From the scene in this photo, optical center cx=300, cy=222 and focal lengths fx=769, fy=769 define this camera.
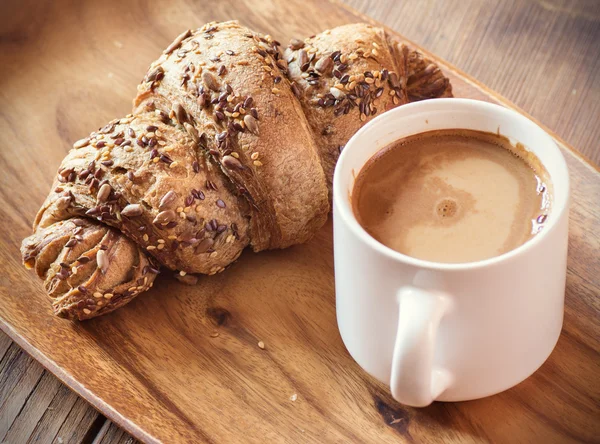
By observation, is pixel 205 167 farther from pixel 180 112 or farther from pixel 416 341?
pixel 416 341

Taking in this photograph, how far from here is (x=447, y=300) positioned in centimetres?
106

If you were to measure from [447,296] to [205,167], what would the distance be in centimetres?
57

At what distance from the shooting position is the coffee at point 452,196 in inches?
44.9

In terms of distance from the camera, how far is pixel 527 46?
2121mm

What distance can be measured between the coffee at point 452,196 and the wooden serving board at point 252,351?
31 centimetres

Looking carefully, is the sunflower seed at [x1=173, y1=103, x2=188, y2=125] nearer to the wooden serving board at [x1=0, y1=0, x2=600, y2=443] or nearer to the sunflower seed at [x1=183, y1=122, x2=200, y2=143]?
the sunflower seed at [x1=183, y1=122, x2=200, y2=143]

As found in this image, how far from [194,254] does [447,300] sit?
553 millimetres

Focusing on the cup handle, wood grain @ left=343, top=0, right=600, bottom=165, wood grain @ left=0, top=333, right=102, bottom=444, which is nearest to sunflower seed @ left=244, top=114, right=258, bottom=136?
the cup handle

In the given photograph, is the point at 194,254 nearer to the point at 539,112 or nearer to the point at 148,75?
the point at 148,75

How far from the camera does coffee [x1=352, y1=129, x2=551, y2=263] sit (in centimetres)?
114

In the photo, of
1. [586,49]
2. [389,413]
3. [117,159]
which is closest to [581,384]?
[389,413]

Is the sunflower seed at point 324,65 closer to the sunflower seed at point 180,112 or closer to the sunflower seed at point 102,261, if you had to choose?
the sunflower seed at point 180,112

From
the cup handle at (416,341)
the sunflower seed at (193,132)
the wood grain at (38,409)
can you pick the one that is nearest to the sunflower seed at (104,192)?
the sunflower seed at (193,132)

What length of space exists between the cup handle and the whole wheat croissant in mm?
436
